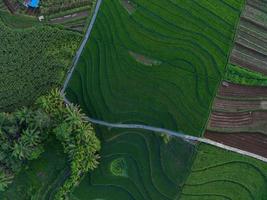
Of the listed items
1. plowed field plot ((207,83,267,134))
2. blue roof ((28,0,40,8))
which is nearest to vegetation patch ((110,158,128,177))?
plowed field plot ((207,83,267,134))

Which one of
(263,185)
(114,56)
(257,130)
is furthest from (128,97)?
(263,185)

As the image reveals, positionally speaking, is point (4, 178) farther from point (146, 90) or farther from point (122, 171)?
point (146, 90)

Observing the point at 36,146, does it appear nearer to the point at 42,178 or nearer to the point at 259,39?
the point at 42,178

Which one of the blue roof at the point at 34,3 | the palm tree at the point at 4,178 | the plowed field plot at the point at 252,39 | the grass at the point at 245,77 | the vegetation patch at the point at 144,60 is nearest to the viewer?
the palm tree at the point at 4,178

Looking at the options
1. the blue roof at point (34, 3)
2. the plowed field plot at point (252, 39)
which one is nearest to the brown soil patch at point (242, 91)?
the plowed field plot at point (252, 39)

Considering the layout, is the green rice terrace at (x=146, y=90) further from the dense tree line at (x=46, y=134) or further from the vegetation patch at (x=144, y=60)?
the dense tree line at (x=46, y=134)
